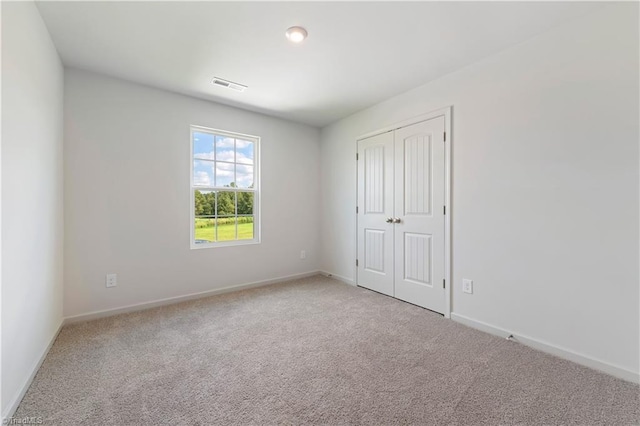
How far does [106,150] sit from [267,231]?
198 cm

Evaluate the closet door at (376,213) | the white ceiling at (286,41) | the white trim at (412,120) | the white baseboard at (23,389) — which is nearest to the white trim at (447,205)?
the white trim at (412,120)

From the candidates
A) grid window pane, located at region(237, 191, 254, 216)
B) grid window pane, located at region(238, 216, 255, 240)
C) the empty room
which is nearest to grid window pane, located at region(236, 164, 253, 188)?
grid window pane, located at region(237, 191, 254, 216)

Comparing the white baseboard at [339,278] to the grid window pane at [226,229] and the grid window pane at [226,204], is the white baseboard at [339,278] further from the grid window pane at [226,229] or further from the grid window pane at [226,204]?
the grid window pane at [226,204]

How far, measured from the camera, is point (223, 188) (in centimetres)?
347

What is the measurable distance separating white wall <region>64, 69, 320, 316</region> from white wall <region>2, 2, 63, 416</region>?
0.25m

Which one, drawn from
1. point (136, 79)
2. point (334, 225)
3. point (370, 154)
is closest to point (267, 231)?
point (334, 225)

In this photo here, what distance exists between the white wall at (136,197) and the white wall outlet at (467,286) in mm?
2456

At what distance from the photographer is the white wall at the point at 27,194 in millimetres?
1398

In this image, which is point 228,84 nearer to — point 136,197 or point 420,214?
point 136,197

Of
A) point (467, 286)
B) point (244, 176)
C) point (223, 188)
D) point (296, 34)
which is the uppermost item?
point (296, 34)

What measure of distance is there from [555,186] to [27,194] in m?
3.54

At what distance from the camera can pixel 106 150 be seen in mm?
2658

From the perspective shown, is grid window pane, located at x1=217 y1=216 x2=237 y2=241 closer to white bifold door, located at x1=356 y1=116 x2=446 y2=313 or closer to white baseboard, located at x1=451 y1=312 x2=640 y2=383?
white bifold door, located at x1=356 y1=116 x2=446 y2=313

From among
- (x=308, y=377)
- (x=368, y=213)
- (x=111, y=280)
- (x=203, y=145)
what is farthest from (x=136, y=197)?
(x=368, y=213)
